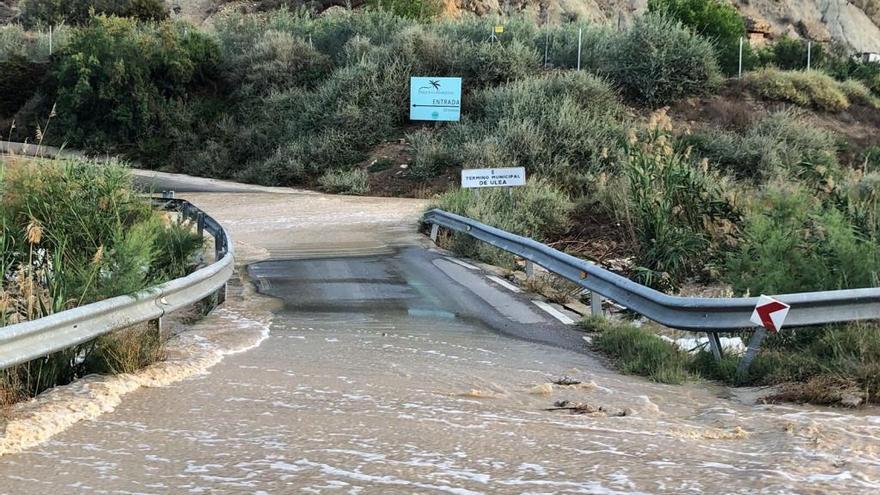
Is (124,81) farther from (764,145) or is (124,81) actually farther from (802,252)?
(802,252)

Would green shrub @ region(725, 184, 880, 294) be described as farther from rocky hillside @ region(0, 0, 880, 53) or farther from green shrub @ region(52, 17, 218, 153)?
rocky hillside @ region(0, 0, 880, 53)

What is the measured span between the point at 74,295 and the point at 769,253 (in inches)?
256

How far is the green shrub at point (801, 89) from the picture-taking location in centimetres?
3519

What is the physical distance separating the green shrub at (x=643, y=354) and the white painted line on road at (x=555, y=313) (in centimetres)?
80

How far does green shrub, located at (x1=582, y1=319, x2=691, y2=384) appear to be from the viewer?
24.2 ft

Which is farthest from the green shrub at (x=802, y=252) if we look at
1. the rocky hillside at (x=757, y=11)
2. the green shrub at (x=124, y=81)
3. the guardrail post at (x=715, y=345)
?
the rocky hillside at (x=757, y=11)

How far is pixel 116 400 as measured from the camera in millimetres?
5996

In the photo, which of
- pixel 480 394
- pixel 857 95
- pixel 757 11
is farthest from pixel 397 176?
pixel 757 11

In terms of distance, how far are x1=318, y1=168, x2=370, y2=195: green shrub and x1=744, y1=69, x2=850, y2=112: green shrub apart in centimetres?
1575

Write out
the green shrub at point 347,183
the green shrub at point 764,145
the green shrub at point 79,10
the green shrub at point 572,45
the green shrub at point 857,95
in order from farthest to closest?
the green shrub at point 79,10
the green shrub at point 572,45
the green shrub at point 857,95
the green shrub at point 347,183
the green shrub at point 764,145

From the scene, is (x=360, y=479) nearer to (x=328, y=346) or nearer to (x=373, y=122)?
(x=328, y=346)

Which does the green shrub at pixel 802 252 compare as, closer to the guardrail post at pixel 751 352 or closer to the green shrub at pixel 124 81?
the guardrail post at pixel 751 352

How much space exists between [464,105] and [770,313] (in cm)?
2984

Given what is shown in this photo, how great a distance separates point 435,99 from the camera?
109 feet
